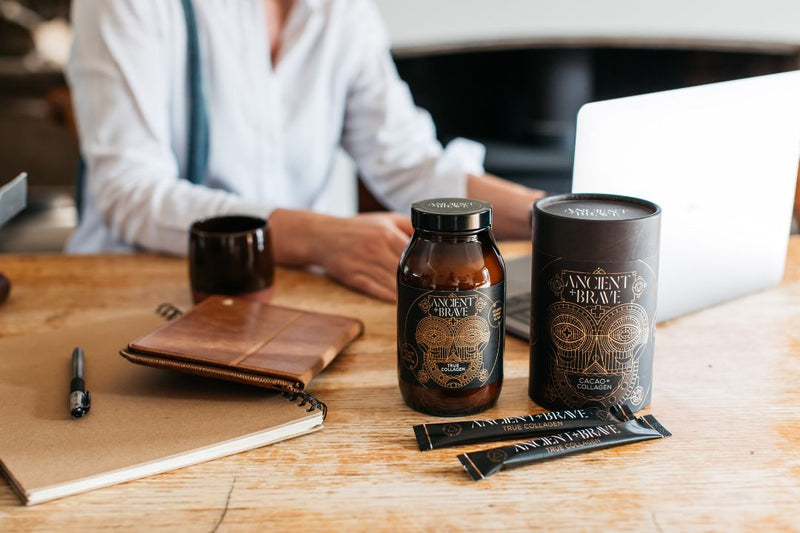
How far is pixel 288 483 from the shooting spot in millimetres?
551

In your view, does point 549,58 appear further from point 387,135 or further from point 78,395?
point 78,395

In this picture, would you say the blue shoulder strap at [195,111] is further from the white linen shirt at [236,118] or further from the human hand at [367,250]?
the human hand at [367,250]

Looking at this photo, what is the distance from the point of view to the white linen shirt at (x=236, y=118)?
47.1 inches

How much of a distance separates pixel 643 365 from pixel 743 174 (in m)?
0.32

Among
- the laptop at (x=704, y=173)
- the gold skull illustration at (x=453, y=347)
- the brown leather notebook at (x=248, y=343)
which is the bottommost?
the brown leather notebook at (x=248, y=343)

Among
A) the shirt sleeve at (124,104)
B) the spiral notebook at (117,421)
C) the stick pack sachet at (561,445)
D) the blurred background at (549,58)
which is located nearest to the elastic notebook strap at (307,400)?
the spiral notebook at (117,421)

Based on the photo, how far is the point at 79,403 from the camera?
0.62 metres

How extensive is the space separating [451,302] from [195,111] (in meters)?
0.85

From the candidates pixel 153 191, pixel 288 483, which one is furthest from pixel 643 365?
pixel 153 191

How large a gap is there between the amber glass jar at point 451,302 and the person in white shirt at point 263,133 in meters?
0.33

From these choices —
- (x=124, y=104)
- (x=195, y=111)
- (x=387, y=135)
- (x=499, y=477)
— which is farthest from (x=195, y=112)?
(x=499, y=477)

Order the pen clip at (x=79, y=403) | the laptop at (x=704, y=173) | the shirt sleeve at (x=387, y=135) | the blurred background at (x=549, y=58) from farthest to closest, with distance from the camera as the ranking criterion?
1. the blurred background at (x=549, y=58)
2. the shirt sleeve at (x=387, y=135)
3. the laptop at (x=704, y=173)
4. the pen clip at (x=79, y=403)

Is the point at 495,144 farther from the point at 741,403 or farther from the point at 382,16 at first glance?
the point at 741,403

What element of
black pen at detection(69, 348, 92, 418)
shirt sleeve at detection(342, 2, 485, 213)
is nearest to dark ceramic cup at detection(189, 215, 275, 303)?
black pen at detection(69, 348, 92, 418)
